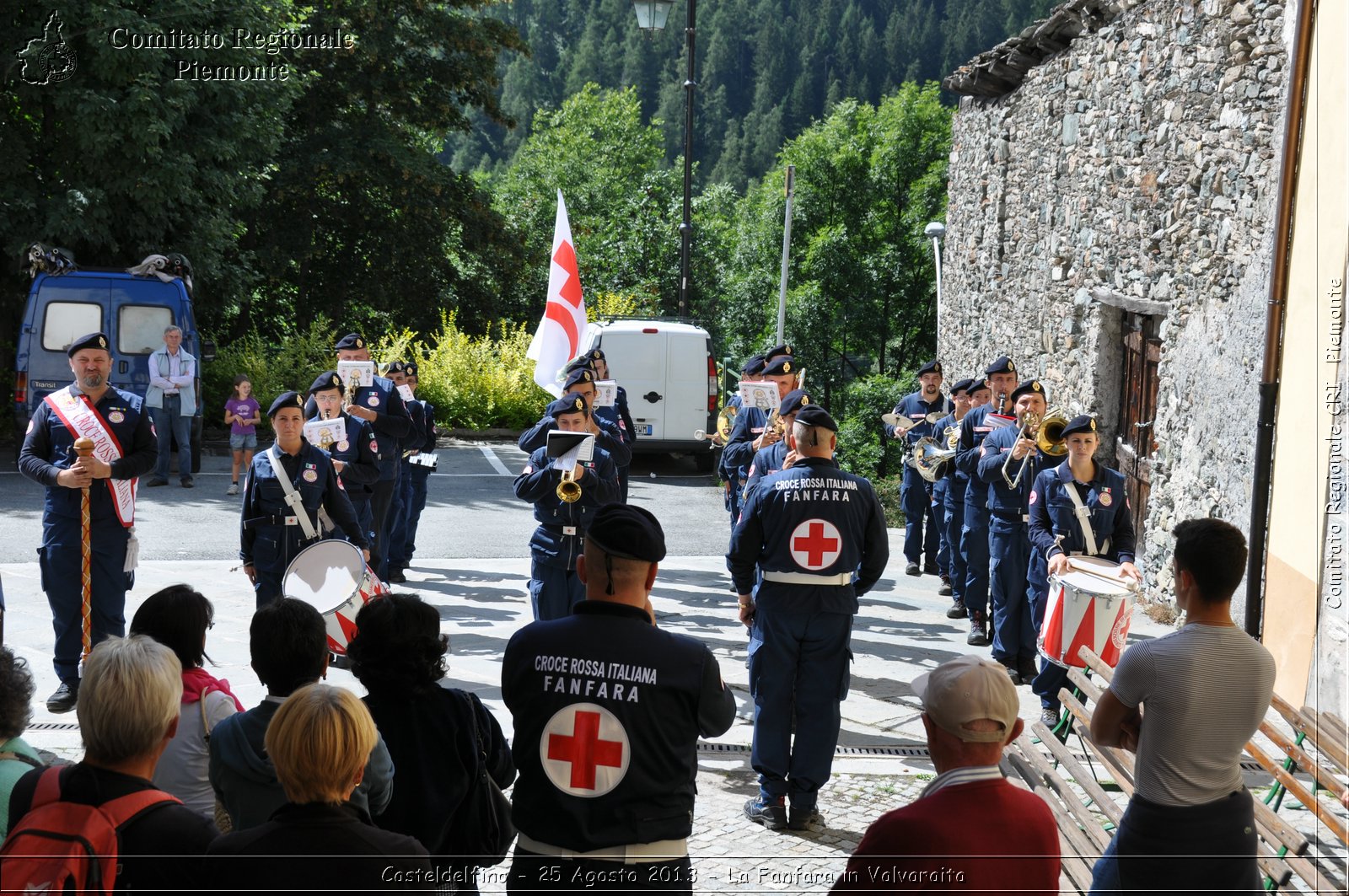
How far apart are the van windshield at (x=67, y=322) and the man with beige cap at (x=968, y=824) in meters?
15.9

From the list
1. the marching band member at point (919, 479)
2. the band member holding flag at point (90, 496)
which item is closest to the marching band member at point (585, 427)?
the band member holding flag at point (90, 496)

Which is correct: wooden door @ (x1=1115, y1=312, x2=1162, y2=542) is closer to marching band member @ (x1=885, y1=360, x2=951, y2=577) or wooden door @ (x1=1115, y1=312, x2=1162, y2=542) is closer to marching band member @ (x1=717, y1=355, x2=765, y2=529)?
marching band member @ (x1=885, y1=360, x2=951, y2=577)

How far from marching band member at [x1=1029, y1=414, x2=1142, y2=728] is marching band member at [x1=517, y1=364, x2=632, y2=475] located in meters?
2.82

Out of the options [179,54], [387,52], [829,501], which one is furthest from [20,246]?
[829,501]

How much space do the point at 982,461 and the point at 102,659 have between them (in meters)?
6.95

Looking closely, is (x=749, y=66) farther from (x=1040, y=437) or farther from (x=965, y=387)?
(x=1040, y=437)

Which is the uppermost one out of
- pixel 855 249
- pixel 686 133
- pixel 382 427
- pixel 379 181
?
pixel 855 249

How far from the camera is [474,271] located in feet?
105

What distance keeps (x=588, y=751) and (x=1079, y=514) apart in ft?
16.2

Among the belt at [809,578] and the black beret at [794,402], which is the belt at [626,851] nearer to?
the belt at [809,578]

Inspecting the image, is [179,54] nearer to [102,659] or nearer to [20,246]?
[20,246]

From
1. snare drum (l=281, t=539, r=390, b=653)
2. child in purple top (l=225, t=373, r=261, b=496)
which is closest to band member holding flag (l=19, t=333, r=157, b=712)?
snare drum (l=281, t=539, r=390, b=653)

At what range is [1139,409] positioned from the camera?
1202 cm

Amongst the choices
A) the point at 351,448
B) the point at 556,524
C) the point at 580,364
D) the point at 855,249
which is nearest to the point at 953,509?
the point at 580,364
